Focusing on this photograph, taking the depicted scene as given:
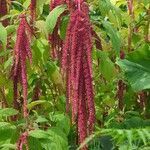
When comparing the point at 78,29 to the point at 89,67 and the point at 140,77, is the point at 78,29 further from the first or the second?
the point at 140,77

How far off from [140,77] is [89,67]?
136 cm

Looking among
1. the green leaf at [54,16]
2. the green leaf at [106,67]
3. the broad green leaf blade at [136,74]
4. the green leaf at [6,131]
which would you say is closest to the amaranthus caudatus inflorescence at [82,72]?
the green leaf at [54,16]

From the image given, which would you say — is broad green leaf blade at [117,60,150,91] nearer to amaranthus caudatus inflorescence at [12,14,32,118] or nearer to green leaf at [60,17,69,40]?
green leaf at [60,17,69,40]

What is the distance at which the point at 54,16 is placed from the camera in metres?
2.06


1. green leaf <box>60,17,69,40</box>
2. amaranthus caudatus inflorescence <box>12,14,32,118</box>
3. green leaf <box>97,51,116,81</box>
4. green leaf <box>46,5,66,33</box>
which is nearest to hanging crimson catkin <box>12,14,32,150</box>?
amaranthus caudatus inflorescence <box>12,14,32,118</box>

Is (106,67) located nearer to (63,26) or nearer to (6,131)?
(63,26)

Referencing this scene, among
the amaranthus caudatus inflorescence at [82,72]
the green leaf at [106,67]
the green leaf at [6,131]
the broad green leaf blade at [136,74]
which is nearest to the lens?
the amaranthus caudatus inflorescence at [82,72]

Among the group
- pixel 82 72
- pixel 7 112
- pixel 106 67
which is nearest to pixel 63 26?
pixel 106 67

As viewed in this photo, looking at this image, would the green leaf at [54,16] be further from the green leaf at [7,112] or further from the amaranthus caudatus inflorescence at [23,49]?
the green leaf at [7,112]

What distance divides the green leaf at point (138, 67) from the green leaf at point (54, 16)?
754mm

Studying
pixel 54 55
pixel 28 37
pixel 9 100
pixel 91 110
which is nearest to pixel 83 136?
pixel 91 110

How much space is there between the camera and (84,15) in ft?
5.47

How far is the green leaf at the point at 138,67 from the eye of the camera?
2.69 metres

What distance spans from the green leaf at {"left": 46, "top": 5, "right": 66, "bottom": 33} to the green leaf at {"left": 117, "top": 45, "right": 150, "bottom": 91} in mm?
754
